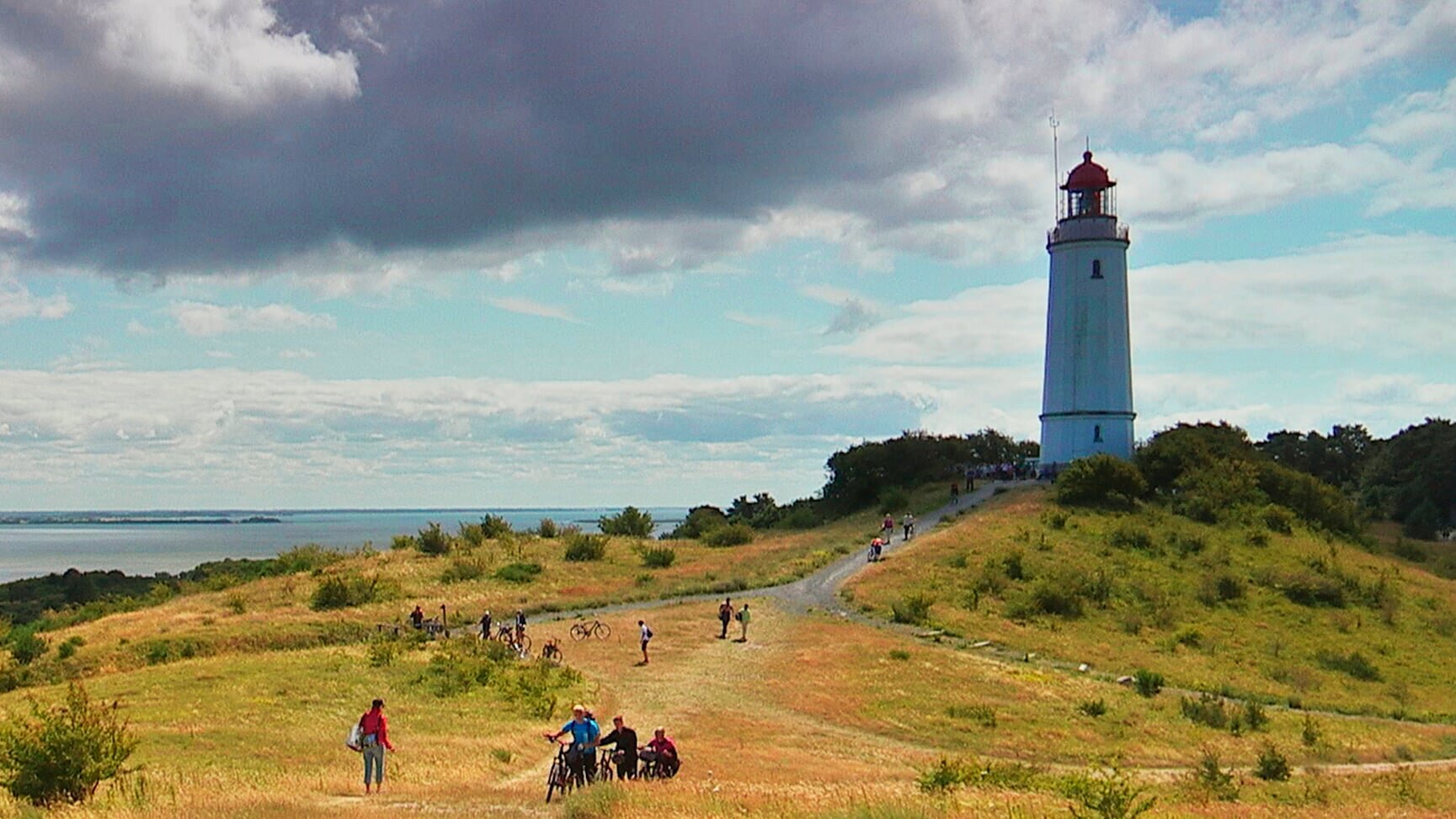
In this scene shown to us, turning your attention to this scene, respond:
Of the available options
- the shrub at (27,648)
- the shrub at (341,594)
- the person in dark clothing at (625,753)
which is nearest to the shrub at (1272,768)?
the person in dark clothing at (625,753)

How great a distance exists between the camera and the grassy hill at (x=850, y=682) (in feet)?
61.9

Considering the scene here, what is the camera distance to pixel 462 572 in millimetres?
52406

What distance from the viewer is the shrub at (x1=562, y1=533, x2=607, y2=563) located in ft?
189

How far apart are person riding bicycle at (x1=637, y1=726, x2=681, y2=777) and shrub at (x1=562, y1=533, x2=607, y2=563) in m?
38.0

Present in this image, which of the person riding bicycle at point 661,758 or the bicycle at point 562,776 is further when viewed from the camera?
the person riding bicycle at point 661,758

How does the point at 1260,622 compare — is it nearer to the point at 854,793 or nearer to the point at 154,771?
the point at 854,793

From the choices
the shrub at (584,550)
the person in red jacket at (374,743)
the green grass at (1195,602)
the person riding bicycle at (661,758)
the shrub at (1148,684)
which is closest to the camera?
the person in red jacket at (374,743)

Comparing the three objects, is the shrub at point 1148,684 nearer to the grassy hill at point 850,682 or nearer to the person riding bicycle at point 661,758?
the grassy hill at point 850,682

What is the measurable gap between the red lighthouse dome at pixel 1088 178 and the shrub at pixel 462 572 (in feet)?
129

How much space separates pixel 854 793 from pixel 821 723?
1191cm

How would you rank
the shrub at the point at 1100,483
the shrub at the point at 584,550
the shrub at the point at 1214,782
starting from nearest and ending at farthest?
the shrub at the point at 1214,782 < the shrub at the point at 584,550 < the shrub at the point at 1100,483

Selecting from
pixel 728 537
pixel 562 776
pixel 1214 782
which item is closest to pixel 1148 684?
pixel 1214 782

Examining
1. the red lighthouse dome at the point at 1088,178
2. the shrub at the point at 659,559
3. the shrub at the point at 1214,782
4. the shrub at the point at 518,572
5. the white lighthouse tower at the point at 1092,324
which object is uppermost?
the red lighthouse dome at the point at 1088,178

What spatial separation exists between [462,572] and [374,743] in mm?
34653
